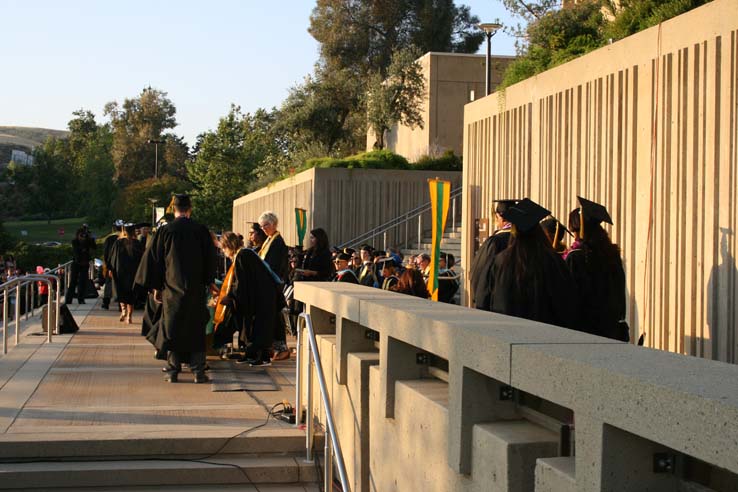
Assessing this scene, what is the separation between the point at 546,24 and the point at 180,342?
994cm

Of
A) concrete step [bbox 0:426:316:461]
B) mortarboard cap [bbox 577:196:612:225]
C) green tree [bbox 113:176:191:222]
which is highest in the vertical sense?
green tree [bbox 113:176:191:222]

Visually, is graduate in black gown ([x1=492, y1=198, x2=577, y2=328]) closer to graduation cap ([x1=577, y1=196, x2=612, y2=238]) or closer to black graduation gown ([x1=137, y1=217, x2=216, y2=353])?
graduation cap ([x1=577, y1=196, x2=612, y2=238])

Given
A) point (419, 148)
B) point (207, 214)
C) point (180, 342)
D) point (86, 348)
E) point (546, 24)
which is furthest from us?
point (207, 214)

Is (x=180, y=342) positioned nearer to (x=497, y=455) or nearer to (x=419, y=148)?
(x=497, y=455)

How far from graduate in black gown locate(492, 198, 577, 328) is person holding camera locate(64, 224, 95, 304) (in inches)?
623

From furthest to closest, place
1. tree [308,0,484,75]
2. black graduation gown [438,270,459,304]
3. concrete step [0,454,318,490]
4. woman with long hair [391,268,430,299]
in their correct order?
tree [308,0,484,75] → black graduation gown [438,270,459,304] → woman with long hair [391,268,430,299] → concrete step [0,454,318,490]

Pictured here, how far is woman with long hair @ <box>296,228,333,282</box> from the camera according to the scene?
1262 centimetres

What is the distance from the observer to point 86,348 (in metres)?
12.7

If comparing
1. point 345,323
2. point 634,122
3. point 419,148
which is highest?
point 419,148

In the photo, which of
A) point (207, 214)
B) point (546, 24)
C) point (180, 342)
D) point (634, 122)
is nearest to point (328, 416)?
point (180, 342)

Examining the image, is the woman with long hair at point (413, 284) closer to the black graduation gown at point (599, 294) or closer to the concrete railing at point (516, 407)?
the black graduation gown at point (599, 294)

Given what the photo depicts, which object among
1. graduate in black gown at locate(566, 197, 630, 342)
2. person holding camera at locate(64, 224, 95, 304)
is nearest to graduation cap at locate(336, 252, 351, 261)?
person holding camera at locate(64, 224, 95, 304)

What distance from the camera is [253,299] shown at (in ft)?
36.3

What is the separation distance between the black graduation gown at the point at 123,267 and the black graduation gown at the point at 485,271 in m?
10.5
